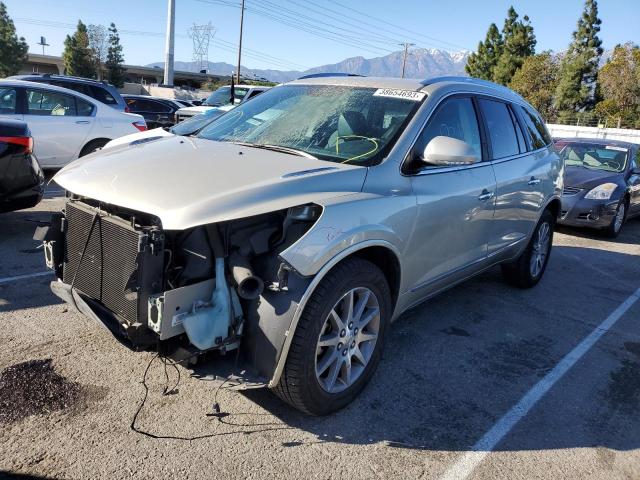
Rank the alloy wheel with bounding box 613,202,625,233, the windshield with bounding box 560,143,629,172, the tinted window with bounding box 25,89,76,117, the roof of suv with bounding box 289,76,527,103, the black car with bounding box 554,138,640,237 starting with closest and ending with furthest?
the roof of suv with bounding box 289,76,527,103, the tinted window with bounding box 25,89,76,117, the black car with bounding box 554,138,640,237, the alloy wheel with bounding box 613,202,625,233, the windshield with bounding box 560,143,629,172

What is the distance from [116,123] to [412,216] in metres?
7.92

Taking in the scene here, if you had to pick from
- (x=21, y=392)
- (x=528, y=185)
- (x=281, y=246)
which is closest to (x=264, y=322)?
(x=281, y=246)

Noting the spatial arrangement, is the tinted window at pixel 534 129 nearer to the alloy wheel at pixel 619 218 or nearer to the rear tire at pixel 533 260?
the rear tire at pixel 533 260

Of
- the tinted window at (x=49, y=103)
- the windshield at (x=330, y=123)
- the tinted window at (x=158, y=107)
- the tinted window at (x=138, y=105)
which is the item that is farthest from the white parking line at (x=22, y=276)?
the tinted window at (x=158, y=107)

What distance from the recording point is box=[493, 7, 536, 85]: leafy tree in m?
58.1

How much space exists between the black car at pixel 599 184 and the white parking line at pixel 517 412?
416 centimetres

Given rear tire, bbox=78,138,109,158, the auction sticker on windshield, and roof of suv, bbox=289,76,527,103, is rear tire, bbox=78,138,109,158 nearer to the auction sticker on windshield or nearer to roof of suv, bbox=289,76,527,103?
roof of suv, bbox=289,76,527,103

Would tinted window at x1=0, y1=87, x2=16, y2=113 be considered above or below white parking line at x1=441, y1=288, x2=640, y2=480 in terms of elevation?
above

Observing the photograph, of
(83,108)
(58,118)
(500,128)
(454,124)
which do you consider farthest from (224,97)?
(454,124)

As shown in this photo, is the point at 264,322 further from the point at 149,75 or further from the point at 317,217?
the point at 149,75

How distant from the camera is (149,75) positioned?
302 feet

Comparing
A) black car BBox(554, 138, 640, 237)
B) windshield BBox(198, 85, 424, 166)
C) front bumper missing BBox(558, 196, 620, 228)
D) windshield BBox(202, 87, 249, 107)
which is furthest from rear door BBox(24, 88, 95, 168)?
front bumper missing BBox(558, 196, 620, 228)

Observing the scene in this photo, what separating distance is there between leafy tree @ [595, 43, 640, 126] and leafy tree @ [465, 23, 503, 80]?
18.5m

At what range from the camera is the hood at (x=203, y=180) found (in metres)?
2.55
